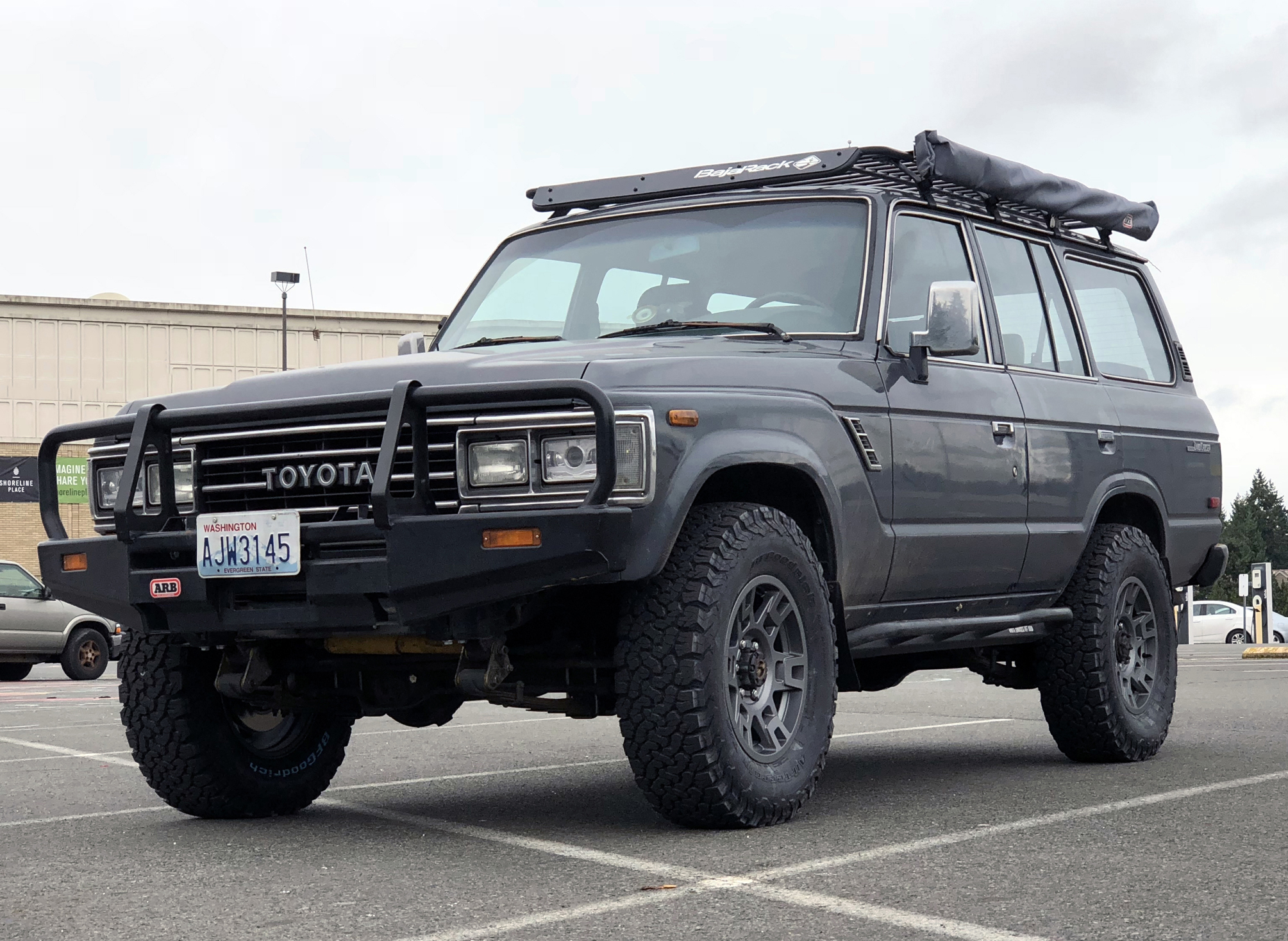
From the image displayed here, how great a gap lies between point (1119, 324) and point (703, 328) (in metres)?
3.03

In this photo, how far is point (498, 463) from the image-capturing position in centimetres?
481

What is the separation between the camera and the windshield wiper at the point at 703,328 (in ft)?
19.5

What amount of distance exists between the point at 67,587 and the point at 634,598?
81.4 inches

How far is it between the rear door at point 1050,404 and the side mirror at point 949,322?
830 mm

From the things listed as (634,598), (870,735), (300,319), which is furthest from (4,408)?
(634,598)

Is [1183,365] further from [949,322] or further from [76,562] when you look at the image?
[76,562]

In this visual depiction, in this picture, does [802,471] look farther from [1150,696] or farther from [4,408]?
[4,408]

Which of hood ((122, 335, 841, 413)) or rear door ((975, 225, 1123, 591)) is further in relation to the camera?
rear door ((975, 225, 1123, 591))

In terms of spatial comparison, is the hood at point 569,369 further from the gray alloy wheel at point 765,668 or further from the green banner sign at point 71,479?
the green banner sign at point 71,479

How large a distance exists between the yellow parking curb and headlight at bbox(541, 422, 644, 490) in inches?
805

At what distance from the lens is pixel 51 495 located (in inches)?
229

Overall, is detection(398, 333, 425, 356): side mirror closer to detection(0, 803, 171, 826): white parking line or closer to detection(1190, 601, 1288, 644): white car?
detection(0, 803, 171, 826): white parking line

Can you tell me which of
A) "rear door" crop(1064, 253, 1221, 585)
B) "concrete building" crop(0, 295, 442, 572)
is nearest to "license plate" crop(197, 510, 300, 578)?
"rear door" crop(1064, 253, 1221, 585)

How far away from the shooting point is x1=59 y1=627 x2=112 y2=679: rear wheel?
1995cm
